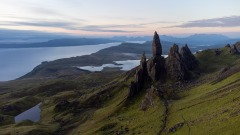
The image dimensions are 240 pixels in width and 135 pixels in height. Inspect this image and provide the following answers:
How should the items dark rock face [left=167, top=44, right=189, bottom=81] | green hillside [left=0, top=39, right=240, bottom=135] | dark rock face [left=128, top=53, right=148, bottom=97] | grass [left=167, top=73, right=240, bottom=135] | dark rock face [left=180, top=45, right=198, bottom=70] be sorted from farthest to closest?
dark rock face [left=180, top=45, right=198, bottom=70] < dark rock face [left=167, top=44, right=189, bottom=81] < dark rock face [left=128, top=53, right=148, bottom=97] < green hillside [left=0, top=39, right=240, bottom=135] < grass [left=167, top=73, right=240, bottom=135]

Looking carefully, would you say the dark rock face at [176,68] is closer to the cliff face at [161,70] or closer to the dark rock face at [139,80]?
the cliff face at [161,70]

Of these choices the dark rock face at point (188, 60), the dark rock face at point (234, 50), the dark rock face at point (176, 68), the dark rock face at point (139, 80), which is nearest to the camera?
the dark rock face at point (139, 80)

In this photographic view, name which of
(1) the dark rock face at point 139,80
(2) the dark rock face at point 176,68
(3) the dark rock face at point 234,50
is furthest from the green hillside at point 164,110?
(2) the dark rock face at point 176,68

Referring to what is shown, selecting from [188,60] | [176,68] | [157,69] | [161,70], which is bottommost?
[161,70]

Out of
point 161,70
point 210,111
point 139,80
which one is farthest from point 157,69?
point 210,111

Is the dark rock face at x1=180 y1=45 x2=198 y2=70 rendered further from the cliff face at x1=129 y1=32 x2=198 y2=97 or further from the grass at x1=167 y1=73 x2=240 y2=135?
the grass at x1=167 y1=73 x2=240 y2=135

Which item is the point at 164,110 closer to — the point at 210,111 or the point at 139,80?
the point at 210,111

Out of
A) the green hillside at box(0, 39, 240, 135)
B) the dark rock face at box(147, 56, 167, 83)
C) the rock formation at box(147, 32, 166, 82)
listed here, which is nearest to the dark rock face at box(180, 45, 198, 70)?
the green hillside at box(0, 39, 240, 135)

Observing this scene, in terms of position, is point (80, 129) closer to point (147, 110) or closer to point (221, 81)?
point (147, 110)
